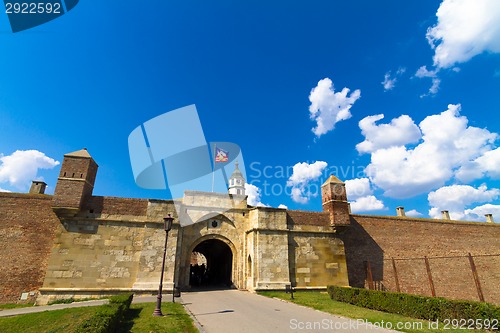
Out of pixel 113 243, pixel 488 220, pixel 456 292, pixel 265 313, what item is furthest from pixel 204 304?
pixel 488 220

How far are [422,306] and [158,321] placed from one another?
9.73m

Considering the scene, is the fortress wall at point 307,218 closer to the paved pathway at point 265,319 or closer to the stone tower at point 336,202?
the stone tower at point 336,202

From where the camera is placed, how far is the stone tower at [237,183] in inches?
2198

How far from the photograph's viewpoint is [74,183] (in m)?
15.8

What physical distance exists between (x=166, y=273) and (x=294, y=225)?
362 inches

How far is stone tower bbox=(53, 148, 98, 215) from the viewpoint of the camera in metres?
15.4

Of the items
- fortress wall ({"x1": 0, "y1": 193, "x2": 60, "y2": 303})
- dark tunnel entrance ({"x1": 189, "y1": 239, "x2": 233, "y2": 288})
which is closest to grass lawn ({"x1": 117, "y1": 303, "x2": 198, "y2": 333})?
fortress wall ({"x1": 0, "y1": 193, "x2": 60, "y2": 303})

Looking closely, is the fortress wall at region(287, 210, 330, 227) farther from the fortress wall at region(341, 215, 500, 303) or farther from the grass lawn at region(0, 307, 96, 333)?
the grass lawn at region(0, 307, 96, 333)

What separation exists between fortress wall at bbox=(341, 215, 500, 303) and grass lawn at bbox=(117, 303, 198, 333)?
14.3 m

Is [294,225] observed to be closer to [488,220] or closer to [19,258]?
[19,258]

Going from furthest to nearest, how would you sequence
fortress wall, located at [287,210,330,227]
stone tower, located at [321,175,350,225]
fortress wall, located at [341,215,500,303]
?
fortress wall, located at [341,215,500,303], stone tower, located at [321,175,350,225], fortress wall, located at [287,210,330,227]

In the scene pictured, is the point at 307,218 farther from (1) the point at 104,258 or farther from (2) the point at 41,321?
(2) the point at 41,321

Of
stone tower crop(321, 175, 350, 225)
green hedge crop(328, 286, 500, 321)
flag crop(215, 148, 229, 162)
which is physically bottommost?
green hedge crop(328, 286, 500, 321)

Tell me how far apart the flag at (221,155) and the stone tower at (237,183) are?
31660mm
